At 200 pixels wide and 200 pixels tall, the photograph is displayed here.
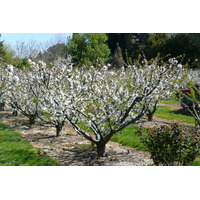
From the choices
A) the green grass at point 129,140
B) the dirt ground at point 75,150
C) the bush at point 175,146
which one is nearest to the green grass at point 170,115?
the dirt ground at point 75,150

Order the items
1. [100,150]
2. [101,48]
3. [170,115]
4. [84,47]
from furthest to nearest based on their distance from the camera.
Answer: [101,48], [84,47], [170,115], [100,150]

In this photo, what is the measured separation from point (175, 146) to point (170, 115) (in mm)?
4634

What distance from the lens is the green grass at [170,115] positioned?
8047 millimetres

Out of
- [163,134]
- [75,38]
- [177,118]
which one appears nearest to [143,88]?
[163,134]

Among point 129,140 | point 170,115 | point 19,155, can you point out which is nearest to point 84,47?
point 170,115

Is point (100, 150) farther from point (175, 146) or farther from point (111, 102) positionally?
point (175, 146)

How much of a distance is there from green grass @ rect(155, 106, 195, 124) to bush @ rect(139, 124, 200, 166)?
3.16 m

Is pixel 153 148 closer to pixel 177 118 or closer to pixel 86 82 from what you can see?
pixel 86 82

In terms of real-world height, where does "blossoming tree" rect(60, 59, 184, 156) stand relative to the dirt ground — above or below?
above

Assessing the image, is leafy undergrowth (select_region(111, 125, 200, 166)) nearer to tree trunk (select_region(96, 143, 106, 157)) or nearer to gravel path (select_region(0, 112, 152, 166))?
gravel path (select_region(0, 112, 152, 166))

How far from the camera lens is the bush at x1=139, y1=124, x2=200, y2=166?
4518mm

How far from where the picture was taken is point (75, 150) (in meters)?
6.34

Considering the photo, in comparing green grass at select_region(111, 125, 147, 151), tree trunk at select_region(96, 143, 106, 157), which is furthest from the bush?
green grass at select_region(111, 125, 147, 151)

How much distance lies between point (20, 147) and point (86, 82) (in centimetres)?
247
